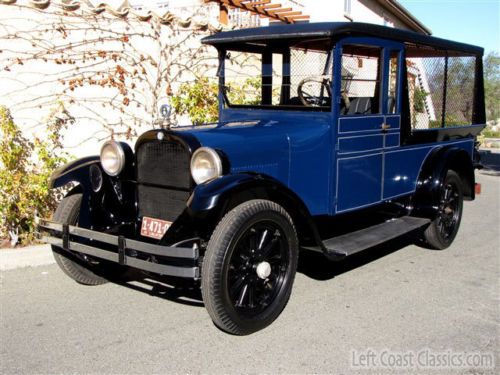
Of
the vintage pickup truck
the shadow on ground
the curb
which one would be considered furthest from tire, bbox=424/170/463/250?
the shadow on ground

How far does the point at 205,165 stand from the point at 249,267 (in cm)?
72

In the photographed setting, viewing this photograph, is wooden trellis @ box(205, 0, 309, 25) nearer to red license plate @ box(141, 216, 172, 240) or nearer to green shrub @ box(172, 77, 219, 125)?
green shrub @ box(172, 77, 219, 125)

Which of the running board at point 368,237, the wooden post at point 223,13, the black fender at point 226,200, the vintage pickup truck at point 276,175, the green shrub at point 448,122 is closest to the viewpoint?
the black fender at point 226,200

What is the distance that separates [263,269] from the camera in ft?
11.1

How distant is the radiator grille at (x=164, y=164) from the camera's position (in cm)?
356

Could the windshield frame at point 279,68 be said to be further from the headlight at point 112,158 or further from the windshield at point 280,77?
the headlight at point 112,158

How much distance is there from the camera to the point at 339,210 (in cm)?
419

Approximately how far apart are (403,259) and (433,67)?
2099 mm

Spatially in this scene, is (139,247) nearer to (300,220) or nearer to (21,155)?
(300,220)

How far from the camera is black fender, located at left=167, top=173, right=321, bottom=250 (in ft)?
10.1

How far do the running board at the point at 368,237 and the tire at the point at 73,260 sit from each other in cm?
181

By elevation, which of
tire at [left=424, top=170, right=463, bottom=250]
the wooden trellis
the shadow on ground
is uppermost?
the wooden trellis

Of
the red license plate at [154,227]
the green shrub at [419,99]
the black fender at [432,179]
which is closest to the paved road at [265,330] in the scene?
the red license plate at [154,227]

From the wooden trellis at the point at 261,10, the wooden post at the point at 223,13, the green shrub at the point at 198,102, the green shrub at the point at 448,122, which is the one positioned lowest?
the green shrub at the point at 448,122
